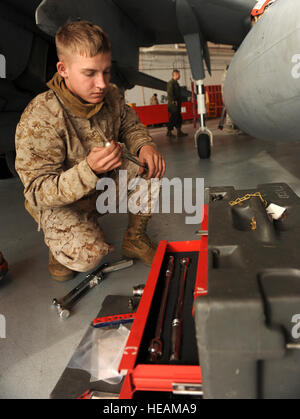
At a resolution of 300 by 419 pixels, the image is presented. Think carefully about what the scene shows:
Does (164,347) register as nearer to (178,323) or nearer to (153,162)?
(178,323)

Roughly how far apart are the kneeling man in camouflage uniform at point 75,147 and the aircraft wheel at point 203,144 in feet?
6.76

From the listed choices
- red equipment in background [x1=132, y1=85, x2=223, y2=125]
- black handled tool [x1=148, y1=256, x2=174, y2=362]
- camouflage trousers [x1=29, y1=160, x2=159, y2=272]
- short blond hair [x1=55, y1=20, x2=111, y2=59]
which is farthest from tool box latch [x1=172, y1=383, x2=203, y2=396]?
red equipment in background [x1=132, y1=85, x2=223, y2=125]

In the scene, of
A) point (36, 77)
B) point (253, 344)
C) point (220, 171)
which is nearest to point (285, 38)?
point (253, 344)

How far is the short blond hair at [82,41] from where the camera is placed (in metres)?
0.93

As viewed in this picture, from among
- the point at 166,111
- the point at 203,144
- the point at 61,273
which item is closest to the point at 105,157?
the point at 61,273

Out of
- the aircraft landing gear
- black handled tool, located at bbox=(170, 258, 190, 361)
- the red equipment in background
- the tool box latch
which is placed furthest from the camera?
the red equipment in background

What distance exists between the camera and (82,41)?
3.06ft

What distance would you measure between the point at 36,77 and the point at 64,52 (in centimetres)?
163

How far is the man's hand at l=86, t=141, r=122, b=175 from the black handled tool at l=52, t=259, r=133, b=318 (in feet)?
1.71

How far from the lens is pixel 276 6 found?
119 cm

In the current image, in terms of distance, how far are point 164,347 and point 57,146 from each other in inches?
30.4

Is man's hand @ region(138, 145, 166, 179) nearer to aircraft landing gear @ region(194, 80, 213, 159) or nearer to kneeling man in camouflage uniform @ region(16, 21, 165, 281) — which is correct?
kneeling man in camouflage uniform @ region(16, 21, 165, 281)

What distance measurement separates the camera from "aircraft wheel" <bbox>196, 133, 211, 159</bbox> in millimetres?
3266
